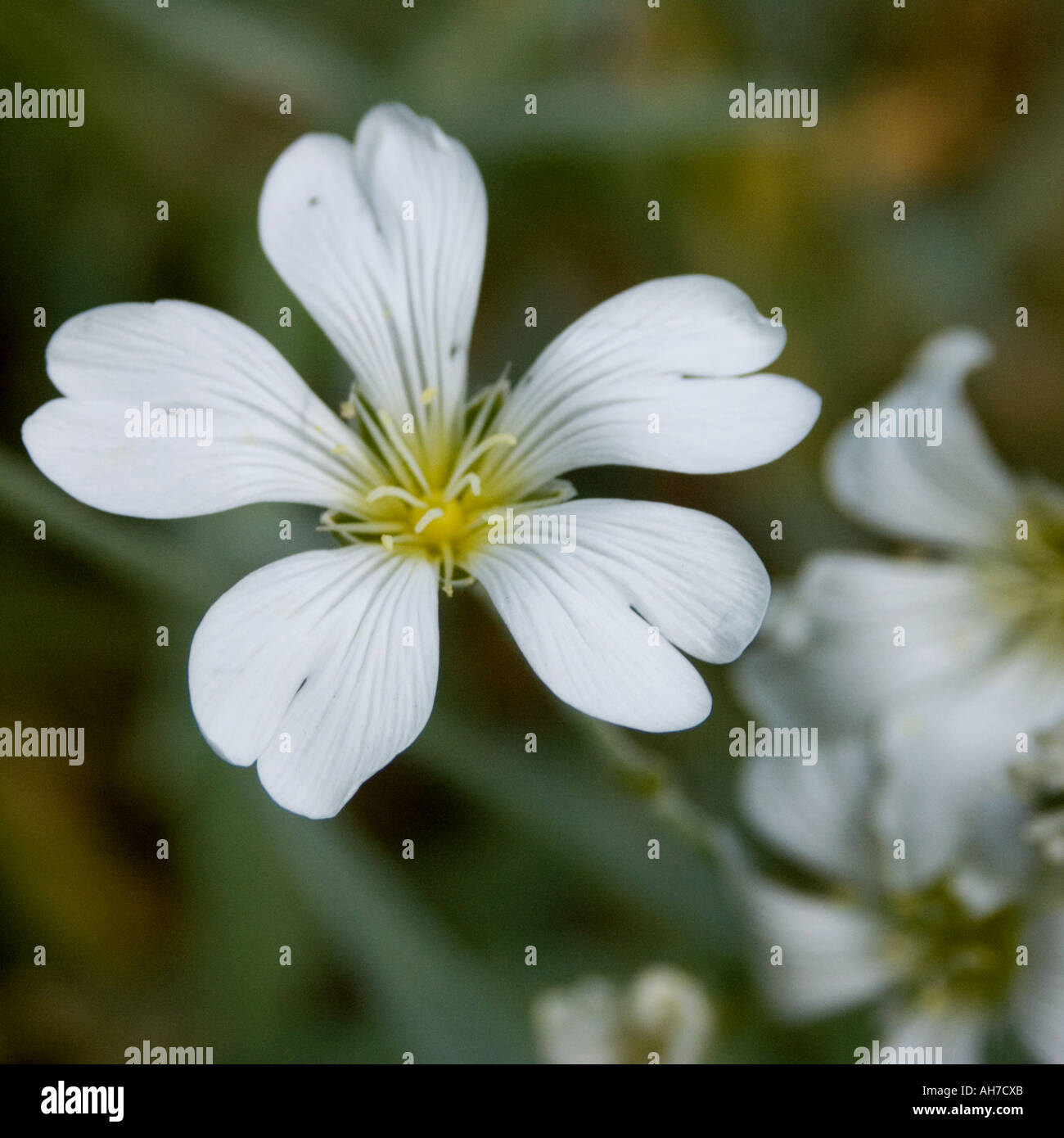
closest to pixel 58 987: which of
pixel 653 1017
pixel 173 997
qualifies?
pixel 173 997

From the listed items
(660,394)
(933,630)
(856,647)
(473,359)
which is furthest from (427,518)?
(473,359)

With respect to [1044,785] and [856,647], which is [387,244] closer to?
[856,647]

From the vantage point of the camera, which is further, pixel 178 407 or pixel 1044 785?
pixel 1044 785

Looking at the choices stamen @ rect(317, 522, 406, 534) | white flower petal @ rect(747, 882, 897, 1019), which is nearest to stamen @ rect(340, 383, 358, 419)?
stamen @ rect(317, 522, 406, 534)

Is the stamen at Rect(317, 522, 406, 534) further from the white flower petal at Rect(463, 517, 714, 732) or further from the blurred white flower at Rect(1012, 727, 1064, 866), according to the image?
the blurred white flower at Rect(1012, 727, 1064, 866)

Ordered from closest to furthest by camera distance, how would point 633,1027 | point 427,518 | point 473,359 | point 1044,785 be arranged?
point 427,518 < point 1044,785 < point 633,1027 < point 473,359

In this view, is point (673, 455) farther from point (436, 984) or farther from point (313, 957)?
point (313, 957)

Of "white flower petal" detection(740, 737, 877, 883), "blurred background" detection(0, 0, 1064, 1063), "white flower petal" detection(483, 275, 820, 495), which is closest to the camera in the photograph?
"white flower petal" detection(483, 275, 820, 495)
